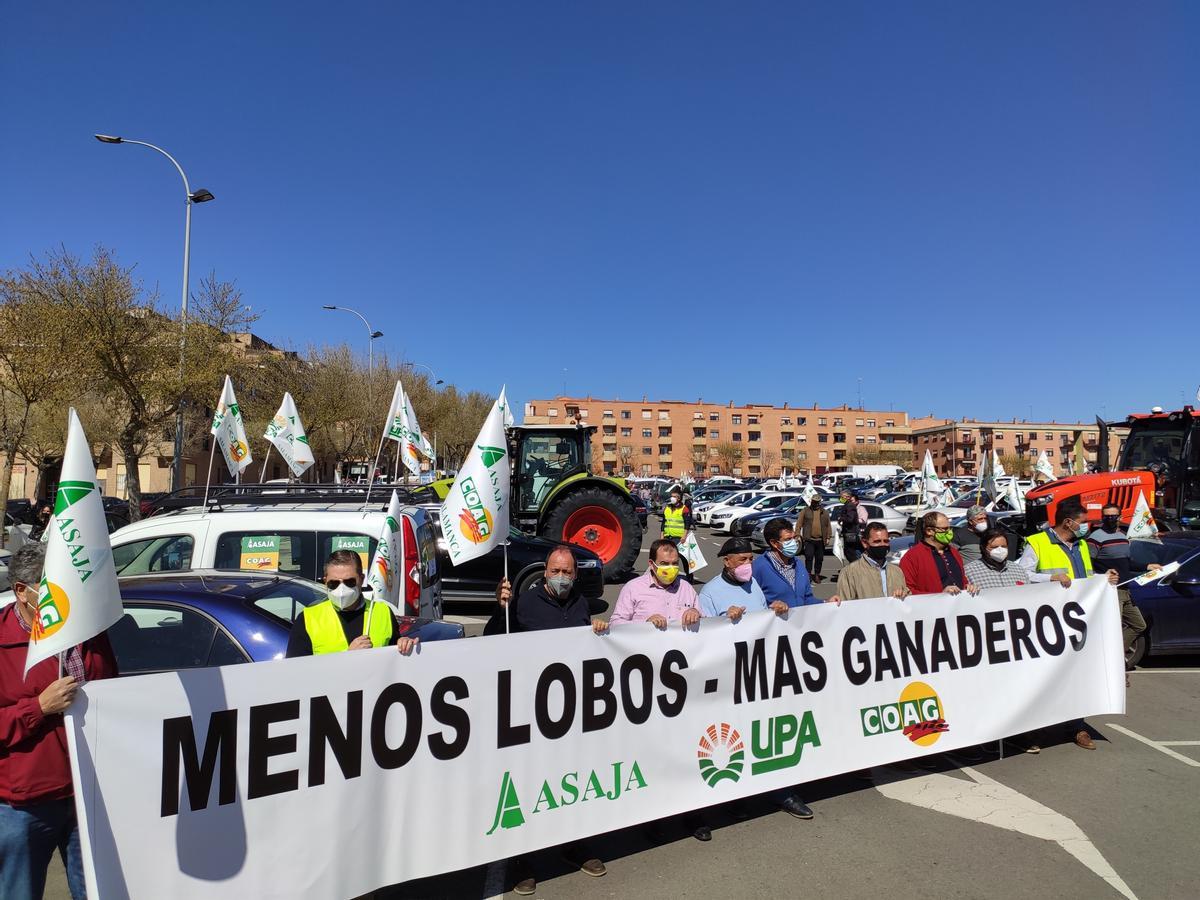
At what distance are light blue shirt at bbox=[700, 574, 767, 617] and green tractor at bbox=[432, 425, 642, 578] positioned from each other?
27.9 feet

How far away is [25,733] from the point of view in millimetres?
2557

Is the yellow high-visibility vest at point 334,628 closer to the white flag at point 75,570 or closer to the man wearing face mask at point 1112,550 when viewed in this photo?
the white flag at point 75,570

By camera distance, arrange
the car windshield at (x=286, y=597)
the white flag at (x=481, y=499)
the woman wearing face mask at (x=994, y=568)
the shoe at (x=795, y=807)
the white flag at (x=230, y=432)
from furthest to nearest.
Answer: the white flag at (x=230, y=432) → the woman wearing face mask at (x=994, y=568) → the white flag at (x=481, y=499) → the shoe at (x=795, y=807) → the car windshield at (x=286, y=597)

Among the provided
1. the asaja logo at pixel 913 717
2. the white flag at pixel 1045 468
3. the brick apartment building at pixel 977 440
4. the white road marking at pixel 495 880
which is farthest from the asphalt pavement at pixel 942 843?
the brick apartment building at pixel 977 440

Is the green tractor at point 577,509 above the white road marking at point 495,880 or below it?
Answer: above

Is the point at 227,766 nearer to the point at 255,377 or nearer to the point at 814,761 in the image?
the point at 814,761

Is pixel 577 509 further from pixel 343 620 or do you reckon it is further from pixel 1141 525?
pixel 343 620

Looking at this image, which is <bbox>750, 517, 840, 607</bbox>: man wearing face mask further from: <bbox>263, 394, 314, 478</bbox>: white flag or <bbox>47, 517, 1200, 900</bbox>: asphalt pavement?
<bbox>263, 394, 314, 478</bbox>: white flag

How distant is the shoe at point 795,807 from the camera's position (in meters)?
4.41

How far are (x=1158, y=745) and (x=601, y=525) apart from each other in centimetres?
934

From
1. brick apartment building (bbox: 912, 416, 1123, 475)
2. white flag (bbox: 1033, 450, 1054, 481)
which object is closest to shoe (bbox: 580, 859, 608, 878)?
white flag (bbox: 1033, 450, 1054, 481)

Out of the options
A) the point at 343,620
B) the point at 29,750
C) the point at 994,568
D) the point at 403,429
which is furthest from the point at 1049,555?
the point at 403,429

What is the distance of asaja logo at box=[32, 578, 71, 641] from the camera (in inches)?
98.7

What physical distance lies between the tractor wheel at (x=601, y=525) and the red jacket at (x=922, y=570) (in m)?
8.04
